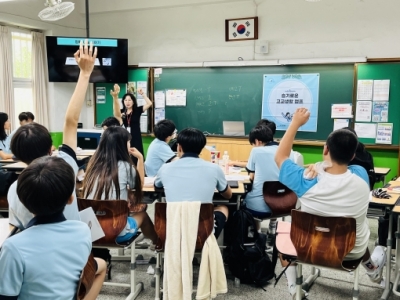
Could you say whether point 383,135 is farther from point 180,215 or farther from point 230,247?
point 180,215

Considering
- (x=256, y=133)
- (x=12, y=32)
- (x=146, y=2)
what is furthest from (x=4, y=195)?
(x=146, y=2)

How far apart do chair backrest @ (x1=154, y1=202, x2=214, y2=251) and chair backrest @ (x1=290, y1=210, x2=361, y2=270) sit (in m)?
0.51

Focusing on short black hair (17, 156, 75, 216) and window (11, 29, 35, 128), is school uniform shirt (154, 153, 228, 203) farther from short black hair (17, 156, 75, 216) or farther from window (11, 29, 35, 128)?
window (11, 29, 35, 128)

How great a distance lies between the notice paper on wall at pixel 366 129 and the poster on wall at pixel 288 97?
57 cm

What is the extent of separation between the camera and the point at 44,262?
1271mm

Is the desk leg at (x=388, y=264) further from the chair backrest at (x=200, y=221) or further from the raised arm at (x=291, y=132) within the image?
the chair backrest at (x=200, y=221)

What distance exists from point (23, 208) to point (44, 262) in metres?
0.52

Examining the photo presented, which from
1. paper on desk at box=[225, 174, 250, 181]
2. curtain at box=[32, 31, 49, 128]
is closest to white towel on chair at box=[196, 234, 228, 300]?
paper on desk at box=[225, 174, 250, 181]

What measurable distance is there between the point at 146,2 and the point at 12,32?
2207 mm

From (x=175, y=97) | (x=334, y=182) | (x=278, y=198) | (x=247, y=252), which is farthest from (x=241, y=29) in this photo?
(x=334, y=182)

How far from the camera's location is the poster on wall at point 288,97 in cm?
538

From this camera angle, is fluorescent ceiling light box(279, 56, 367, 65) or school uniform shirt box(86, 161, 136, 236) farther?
fluorescent ceiling light box(279, 56, 367, 65)

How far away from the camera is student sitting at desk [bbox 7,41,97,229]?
1743 mm

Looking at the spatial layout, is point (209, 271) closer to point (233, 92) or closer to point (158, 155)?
point (158, 155)
